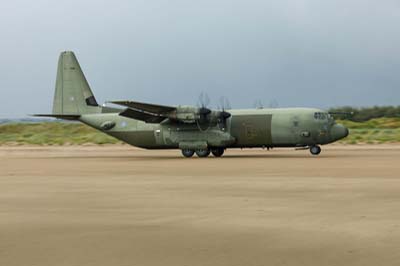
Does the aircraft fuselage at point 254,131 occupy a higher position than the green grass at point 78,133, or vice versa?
the aircraft fuselage at point 254,131

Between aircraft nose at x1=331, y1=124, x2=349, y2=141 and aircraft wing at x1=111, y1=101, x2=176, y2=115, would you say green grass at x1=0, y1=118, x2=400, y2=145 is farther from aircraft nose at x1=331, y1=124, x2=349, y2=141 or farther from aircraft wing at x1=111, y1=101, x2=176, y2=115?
aircraft wing at x1=111, y1=101, x2=176, y2=115

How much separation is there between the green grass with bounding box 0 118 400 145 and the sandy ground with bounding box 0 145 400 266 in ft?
147

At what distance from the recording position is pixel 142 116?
4047 centimetres

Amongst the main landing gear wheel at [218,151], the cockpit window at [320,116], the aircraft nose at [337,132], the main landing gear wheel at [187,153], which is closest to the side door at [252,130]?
the main landing gear wheel at [218,151]

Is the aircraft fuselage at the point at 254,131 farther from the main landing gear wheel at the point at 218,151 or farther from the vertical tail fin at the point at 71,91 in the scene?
the vertical tail fin at the point at 71,91

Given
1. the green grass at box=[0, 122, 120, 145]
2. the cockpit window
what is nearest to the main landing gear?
the cockpit window

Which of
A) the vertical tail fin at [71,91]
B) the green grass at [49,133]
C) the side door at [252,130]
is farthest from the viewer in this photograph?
the green grass at [49,133]

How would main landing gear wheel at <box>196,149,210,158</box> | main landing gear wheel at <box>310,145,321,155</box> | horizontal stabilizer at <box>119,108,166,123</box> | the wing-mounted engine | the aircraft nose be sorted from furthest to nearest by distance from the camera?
main landing gear wheel at <box>196,149,210,158</box> → horizontal stabilizer at <box>119,108,166,123</box> → the wing-mounted engine → main landing gear wheel at <box>310,145,321,155</box> → the aircraft nose

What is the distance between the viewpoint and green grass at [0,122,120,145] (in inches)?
3091

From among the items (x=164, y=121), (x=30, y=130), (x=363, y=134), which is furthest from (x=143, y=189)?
(x=30, y=130)

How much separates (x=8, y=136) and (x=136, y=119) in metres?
50.7

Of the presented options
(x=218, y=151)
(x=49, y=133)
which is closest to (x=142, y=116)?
(x=218, y=151)

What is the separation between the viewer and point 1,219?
40.6 feet

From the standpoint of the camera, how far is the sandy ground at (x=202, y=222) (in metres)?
8.80
